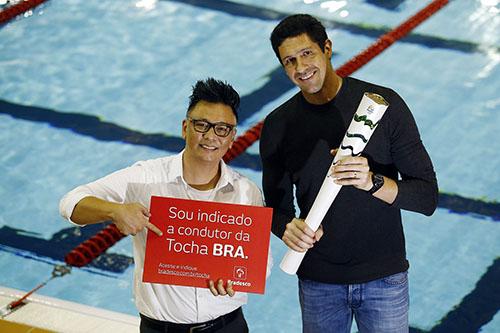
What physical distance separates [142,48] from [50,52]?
0.70m

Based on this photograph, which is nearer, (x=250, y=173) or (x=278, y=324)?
(x=278, y=324)

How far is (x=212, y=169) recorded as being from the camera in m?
2.86

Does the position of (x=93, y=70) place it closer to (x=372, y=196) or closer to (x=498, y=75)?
(x=498, y=75)

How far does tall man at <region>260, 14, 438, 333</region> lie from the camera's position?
2.81 m

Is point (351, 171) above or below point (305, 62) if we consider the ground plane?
below

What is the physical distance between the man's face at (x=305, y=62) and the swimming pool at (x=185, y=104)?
1944mm

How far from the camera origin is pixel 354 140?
2.60 metres

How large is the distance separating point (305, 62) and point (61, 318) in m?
1.94

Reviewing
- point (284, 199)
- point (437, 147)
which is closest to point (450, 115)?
point (437, 147)

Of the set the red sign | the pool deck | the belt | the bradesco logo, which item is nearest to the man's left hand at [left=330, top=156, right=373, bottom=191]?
the red sign

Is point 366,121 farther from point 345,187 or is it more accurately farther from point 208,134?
point 208,134

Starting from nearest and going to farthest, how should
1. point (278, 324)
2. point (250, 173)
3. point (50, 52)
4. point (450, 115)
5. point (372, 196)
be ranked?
point (372, 196) < point (278, 324) < point (250, 173) < point (450, 115) < point (50, 52)

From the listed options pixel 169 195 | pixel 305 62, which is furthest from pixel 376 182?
pixel 169 195

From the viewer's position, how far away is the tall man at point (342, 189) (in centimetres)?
281
